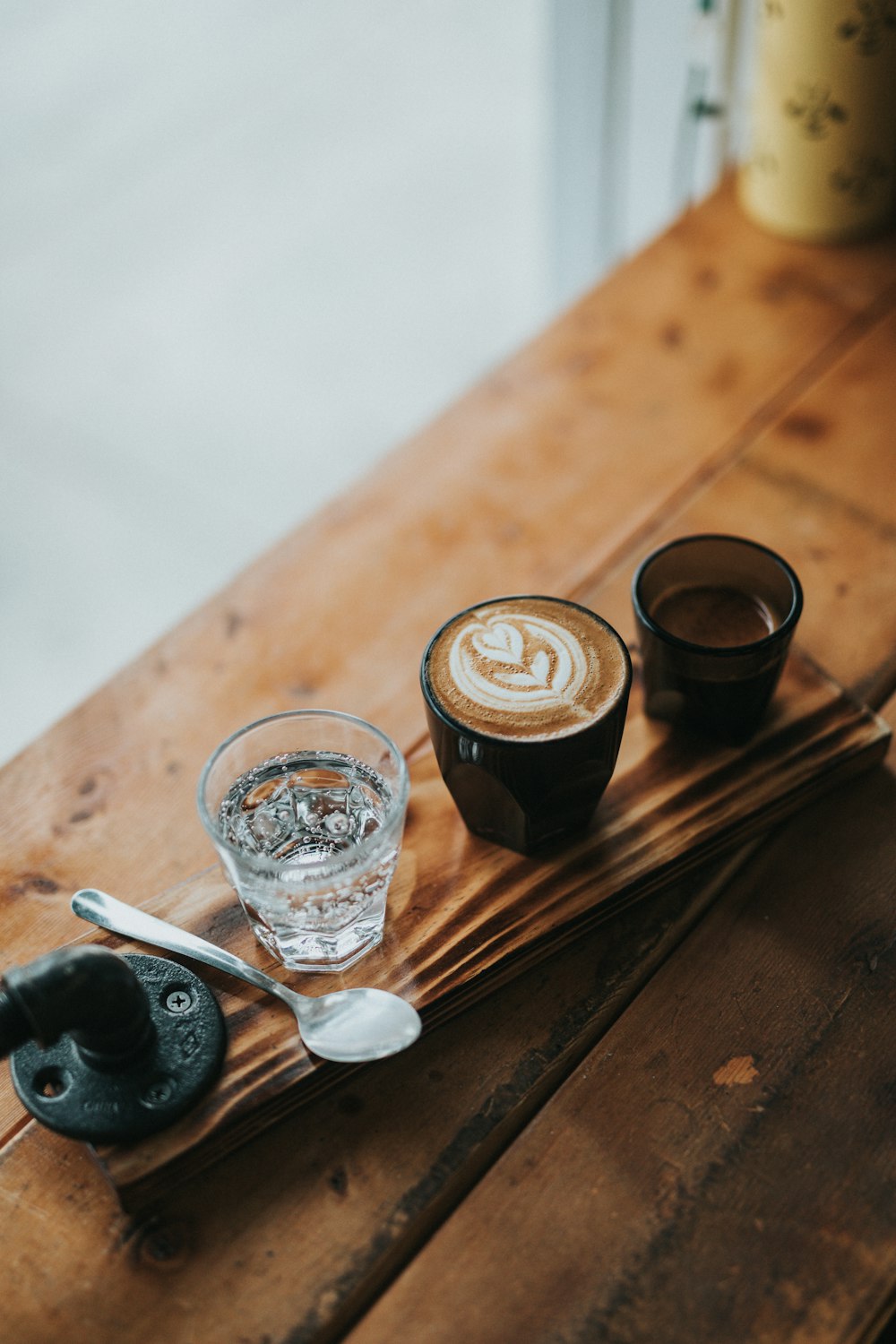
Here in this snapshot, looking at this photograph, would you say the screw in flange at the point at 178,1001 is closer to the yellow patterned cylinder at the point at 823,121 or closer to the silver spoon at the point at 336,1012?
the silver spoon at the point at 336,1012

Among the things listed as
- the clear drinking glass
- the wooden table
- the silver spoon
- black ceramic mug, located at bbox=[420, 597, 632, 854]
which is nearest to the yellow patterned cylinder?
the wooden table

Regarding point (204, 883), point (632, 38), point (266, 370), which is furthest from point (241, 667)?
point (266, 370)

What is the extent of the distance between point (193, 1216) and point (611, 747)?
0.32 m

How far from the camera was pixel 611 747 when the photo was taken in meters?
0.63

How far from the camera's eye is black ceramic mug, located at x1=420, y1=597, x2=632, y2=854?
0.61m

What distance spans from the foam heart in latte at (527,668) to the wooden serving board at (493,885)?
0.36ft

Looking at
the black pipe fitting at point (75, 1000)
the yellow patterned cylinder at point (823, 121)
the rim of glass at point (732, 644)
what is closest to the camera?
the black pipe fitting at point (75, 1000)

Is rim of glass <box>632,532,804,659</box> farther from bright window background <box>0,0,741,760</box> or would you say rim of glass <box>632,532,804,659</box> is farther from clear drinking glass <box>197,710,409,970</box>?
bright window background <box>0,0,741,760</box>

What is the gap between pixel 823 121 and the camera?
3.58 ft

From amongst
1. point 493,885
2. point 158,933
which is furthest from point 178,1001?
point 493,885

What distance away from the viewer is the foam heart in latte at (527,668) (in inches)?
24.0

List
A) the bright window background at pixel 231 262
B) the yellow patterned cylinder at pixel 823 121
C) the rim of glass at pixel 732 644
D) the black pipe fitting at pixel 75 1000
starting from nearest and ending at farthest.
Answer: the black pipe fitting at pixel 75 1000, the rim of glass at pixel 732 644, the yellow patterned cylinder at pixel 823 121, the bright window background at pixel 231 262

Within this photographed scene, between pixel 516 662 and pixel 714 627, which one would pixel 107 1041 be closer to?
pixel 516 662

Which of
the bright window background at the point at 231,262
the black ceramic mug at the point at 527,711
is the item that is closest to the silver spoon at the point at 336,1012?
the black ceramic mug at the point at 527,711
